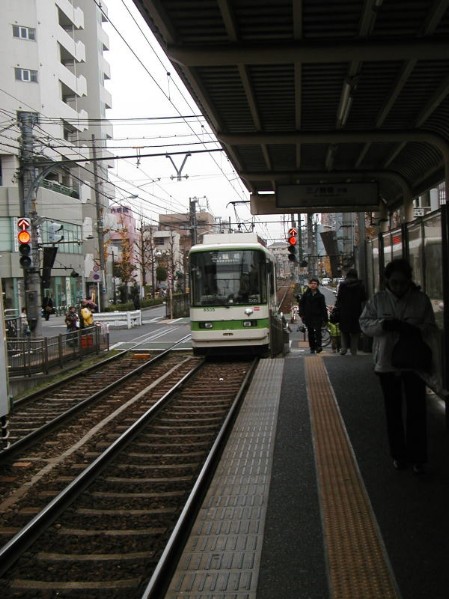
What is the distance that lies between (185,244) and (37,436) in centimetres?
9534

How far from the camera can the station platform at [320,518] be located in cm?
393

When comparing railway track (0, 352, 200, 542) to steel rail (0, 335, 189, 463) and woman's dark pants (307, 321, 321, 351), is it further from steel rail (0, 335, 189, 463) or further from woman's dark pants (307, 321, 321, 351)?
woman's dark pants (307, 321, 321, 351)

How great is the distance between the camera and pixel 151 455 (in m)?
8.27

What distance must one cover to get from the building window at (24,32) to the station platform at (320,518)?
4100 cm

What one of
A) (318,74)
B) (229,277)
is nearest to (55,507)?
(318,74)

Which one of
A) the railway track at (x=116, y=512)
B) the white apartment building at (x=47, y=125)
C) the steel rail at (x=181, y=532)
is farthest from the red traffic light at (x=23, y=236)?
the white apartment building at (x=47, y=125)

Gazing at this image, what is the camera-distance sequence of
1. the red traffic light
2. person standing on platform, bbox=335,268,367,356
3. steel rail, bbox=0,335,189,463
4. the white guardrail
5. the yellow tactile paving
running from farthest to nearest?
the white guardrail < the red traffic light < person standing on platform, bbox=335,268,367,356 < steel rail, bbox=0,335,189,463 < the yellow tactile paving

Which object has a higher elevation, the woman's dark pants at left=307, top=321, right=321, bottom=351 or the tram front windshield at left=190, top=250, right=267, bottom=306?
the tram front windshield at left=190, top=250, right=267, bottom=306

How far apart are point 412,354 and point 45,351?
43.4 ft

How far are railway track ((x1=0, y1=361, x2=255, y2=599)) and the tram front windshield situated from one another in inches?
269

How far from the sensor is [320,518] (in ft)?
16.2

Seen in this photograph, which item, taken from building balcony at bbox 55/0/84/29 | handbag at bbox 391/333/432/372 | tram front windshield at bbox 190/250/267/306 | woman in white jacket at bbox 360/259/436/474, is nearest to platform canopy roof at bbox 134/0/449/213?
Answer: woman in white jacket at bbox 360/259/436/474

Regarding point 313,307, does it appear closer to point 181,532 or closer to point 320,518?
point 320,518

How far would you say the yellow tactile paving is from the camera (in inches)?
151
